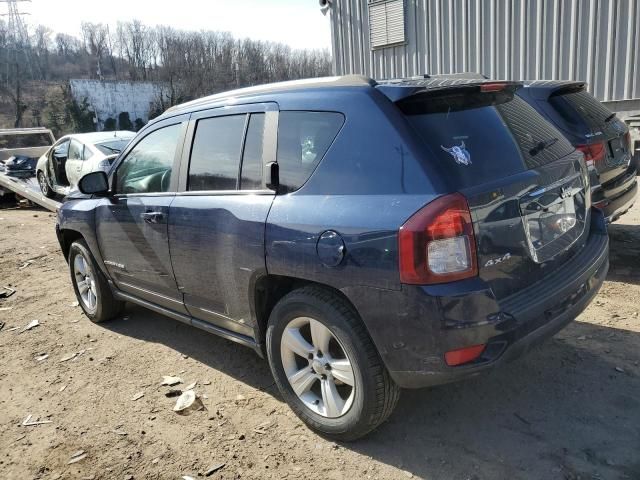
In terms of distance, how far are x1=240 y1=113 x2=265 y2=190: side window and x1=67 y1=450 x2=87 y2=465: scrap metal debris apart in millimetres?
1767

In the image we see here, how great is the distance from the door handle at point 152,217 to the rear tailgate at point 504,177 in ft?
6.29

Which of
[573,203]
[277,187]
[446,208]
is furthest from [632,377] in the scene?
[277,187]

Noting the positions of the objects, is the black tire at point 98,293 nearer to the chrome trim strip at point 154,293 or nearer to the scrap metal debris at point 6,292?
the chrome trim strip at point 154,293

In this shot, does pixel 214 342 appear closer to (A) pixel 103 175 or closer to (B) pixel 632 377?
(A) pixel 103 175

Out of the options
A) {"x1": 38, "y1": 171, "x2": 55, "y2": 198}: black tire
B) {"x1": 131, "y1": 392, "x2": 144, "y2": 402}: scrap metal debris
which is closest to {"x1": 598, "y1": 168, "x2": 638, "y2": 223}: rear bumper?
{"x1": 131, "y1": 392, "x2": 144, "y2": 402}: scrap metal debris

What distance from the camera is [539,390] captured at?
327cm

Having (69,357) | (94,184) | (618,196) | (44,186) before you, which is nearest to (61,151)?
(44,186)

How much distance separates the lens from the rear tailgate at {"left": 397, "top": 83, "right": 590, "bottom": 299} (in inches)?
95.6

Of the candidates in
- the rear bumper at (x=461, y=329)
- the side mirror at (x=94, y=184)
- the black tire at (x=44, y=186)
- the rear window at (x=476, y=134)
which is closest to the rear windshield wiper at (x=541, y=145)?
the rear window at (x=476, y=134)

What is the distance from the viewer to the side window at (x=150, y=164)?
3801 mm

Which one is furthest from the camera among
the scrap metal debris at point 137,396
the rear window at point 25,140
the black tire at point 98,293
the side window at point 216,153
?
the rear window at point 25,140

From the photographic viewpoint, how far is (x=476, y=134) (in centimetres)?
267

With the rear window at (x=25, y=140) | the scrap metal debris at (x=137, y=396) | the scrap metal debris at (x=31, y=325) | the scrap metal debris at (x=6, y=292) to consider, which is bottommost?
the scrap metal debris at (x=137, y=396)

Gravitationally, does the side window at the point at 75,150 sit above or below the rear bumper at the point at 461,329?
above
